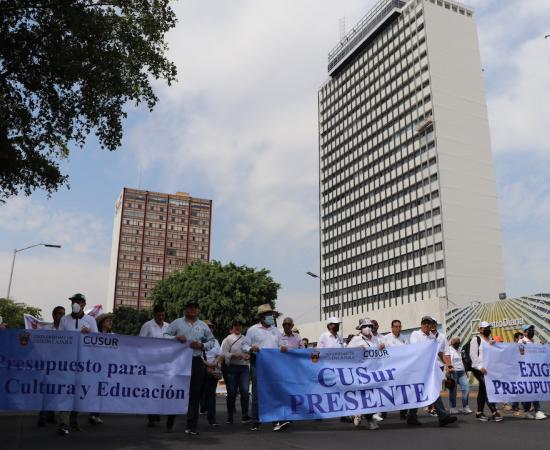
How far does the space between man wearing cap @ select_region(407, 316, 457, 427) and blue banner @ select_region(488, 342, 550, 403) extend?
1543 millimetres

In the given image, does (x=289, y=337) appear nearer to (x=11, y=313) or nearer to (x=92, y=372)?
(x=92, y=372)

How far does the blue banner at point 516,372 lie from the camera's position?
11.1m

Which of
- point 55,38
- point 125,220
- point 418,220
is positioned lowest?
point 55,38

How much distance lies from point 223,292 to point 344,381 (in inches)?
1471

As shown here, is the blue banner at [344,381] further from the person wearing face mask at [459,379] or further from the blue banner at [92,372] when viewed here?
the person wearing face mask at [459,379]

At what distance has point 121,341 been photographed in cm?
881

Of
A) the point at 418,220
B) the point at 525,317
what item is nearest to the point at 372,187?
the point at 418,220

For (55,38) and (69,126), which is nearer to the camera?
(55,38)

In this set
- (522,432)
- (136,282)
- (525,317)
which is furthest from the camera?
(136,282)

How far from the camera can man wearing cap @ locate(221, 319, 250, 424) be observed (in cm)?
1021

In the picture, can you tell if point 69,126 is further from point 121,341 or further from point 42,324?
point 121,341

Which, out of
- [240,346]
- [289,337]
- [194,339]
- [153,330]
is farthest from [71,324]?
[289,337]

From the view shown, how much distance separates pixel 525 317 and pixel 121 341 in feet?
141

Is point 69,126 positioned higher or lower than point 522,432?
higher
